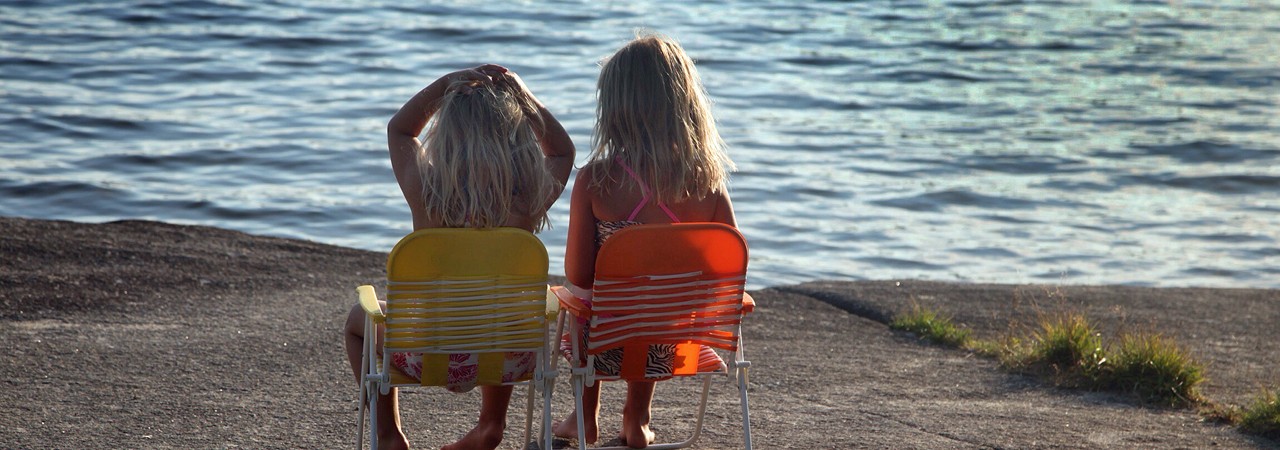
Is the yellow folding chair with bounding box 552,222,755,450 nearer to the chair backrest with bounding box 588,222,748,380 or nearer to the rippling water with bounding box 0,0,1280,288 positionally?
the chair backrest with bounding box 588,222,748,380

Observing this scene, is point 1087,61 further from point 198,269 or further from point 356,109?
point 198,269

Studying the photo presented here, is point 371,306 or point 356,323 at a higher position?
point 371,306

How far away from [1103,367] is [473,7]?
59.2 ft

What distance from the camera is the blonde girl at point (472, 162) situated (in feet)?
12.5

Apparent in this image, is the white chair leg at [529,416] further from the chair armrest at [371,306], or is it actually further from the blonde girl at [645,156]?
the chair armrest at [371,306]

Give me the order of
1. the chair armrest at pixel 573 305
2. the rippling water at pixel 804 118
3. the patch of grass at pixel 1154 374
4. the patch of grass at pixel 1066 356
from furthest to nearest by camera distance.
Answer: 1. the rippling water at pixel 804 118
2. the patch of grass at pixel 1066 356
3. the patch of grass at pixel 1154 374
4. the chair armrest at pixel 573 305

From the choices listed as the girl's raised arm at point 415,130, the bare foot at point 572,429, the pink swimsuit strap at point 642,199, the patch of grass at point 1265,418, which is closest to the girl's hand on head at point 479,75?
the girl's raised arm at point 415,130

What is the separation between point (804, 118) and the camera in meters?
15.8

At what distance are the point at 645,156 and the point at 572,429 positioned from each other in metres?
1.11

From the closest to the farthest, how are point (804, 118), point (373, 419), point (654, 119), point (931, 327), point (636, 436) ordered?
1. point (373, 419)
2. point (654, 119)
3. point (636, 436)
4. point (931, 327)
5. point (804, 118)

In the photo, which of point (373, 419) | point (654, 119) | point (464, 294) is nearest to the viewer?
point (464, 294)

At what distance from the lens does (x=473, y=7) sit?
22.6 m

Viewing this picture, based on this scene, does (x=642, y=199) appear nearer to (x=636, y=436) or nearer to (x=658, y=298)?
(x=658, y=298)

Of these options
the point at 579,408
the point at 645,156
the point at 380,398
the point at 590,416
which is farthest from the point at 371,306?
the point at 590,416
